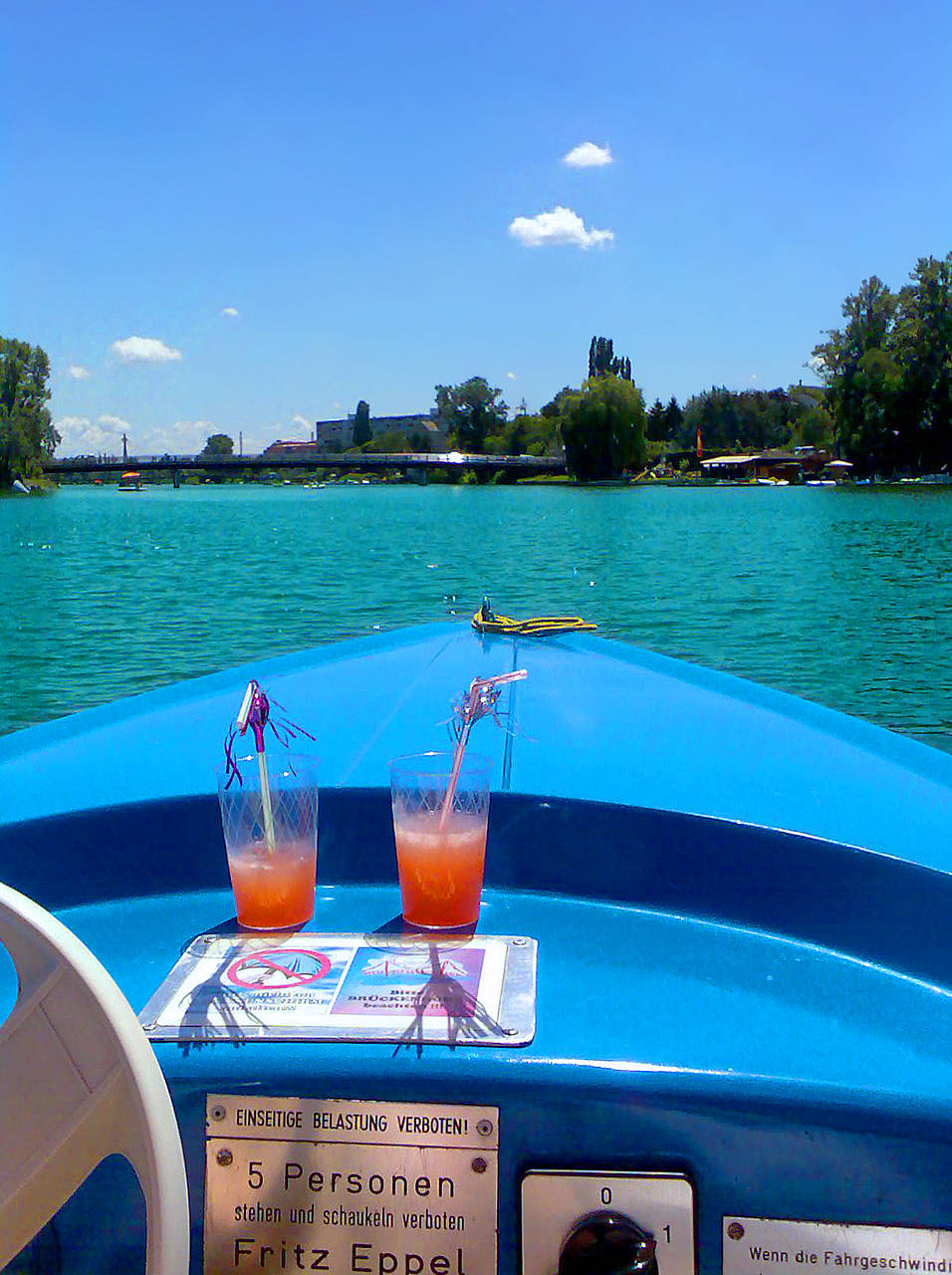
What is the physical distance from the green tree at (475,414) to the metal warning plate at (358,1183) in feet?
283

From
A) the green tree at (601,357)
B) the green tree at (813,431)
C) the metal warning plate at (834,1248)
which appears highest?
the green tree at (601,357)

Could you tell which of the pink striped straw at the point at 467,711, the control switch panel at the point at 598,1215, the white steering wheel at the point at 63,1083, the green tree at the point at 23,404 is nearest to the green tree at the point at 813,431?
the green tree at the point at 23,404

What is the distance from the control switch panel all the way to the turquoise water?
10.5 feet

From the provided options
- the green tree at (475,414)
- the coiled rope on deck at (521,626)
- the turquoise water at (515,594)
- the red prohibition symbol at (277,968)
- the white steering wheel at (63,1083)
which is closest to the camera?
the white steering wheel at (63,1083)

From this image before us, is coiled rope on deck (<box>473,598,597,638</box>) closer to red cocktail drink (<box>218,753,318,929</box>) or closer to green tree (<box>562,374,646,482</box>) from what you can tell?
red cocktail drink (<box>218,753,318,929</box>)

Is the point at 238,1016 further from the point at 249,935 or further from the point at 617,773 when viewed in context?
the point at 617,773

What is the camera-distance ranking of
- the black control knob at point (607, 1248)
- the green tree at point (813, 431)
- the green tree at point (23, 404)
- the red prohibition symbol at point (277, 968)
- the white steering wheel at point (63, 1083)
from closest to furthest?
the white steering wheel at point (63, 1083)
the black control knob at point (607, 1248)
the red prohibition symbol at point (277, 968)
the green tree at point (23, 404)
the green tree at point (813, 431)

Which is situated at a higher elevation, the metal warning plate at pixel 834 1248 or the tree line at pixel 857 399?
the tree line at pixel 857 399

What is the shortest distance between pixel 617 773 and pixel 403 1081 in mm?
542

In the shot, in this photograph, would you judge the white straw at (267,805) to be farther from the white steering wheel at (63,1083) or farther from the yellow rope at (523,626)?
the yellow rope at (523,626)

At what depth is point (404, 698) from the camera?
68.4 inches

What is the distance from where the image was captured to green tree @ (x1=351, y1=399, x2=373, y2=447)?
113m

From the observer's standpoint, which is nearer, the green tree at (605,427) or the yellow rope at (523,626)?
the yellow rope at (523,626)

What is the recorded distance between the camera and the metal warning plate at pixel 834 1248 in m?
0.77
